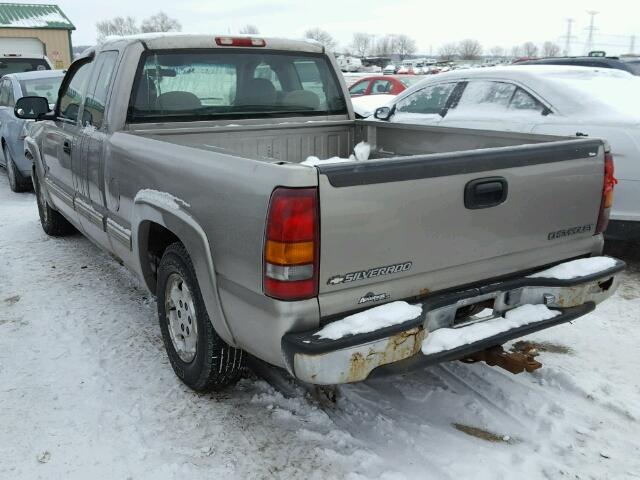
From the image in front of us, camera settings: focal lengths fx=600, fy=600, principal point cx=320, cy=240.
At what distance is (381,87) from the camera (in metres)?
14.8

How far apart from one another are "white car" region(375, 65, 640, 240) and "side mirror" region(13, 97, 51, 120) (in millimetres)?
3696

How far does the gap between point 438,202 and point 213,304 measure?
110cm

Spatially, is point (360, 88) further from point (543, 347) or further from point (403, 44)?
point (403, 44)

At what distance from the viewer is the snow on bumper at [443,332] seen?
232cm

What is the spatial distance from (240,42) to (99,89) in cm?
105

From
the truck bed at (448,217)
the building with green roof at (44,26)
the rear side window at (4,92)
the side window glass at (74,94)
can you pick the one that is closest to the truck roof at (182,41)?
the side window glass at (74,94)

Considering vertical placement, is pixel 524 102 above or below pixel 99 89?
below

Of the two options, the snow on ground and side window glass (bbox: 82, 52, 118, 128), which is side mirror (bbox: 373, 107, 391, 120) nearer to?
side window glass (bbox: 82, 52, 118, 128)

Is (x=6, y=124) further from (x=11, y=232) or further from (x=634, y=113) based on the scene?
(x=634, y=113)

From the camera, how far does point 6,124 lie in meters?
8.54

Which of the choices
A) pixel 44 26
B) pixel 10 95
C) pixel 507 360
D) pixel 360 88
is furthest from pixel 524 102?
pixel 44 26

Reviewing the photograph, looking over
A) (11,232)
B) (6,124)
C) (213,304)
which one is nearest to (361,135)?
(213,304)

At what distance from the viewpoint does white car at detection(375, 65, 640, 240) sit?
482cm

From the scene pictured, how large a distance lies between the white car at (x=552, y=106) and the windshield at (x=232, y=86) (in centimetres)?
193
